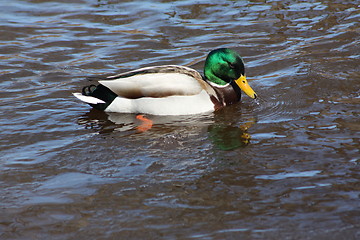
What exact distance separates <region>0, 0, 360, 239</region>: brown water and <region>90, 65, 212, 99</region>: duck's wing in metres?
0.32

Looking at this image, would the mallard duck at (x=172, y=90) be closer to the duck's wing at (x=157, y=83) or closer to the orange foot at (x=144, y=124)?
the duck's wing at (x=157, y=83)

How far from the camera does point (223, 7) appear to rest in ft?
38.1

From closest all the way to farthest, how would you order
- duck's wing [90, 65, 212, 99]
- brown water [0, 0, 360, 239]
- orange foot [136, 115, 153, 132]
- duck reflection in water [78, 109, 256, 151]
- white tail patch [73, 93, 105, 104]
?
brown water [0, 0, 360, 239] < duck reflection in water [78, 109, 256, 151] < orange foot [136, 115, 153, 132] < duck's wing [90, 65, 212, 99] < white tail patch [73, 93, 105, 104]

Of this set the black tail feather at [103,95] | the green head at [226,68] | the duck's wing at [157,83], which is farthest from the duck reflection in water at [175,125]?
the green head at [226,68]

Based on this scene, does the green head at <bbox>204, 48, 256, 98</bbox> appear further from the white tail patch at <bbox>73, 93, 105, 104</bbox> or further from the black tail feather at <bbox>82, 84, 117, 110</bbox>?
the white tail patch at <bbox>73, 93, 105, 104</bbox>

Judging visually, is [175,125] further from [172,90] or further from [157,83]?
[157,83]

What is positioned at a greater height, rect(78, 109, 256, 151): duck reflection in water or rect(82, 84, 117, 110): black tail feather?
rect(82, 84, 117, 110): black tail feather

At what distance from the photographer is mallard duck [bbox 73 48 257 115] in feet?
23.5

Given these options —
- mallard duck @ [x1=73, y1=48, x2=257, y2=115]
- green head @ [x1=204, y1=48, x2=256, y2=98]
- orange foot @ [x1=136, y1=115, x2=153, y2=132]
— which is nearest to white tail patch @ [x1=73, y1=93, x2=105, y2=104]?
mallard duck @ [x1=73, y1=48, x2=257, y2=115]

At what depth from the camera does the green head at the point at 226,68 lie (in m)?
7.41

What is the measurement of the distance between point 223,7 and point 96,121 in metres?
5.15

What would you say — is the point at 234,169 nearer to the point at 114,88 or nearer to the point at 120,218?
the point at 120,218

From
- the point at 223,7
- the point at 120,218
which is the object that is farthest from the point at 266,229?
the point at 223,7

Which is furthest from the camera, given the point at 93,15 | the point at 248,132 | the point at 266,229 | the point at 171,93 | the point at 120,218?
the point at 93,15
